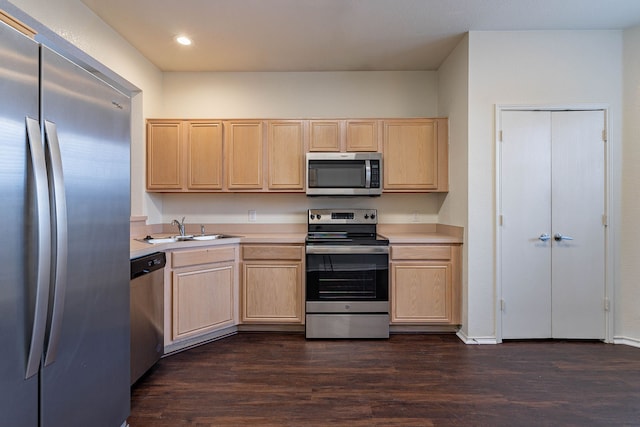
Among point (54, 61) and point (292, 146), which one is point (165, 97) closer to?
point (292, 146)

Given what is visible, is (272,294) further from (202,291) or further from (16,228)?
(16,228)

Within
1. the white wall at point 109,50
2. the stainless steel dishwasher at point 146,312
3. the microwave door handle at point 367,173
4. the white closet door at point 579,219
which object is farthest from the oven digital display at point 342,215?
the white wall at point 109,50

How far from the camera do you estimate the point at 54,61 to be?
3.92 ft

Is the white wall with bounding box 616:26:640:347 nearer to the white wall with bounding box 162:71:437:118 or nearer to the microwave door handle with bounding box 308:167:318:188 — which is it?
the white wall with bounding box 162:71:437:118

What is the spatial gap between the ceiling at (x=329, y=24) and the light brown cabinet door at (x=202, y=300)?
2.10m

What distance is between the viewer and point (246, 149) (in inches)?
136

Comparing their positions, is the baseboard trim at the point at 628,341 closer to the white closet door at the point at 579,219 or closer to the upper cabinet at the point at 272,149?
the white closet door at the point at 579,219

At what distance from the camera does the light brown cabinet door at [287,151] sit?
3457mm

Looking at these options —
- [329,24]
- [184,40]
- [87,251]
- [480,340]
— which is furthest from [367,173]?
[87,251]

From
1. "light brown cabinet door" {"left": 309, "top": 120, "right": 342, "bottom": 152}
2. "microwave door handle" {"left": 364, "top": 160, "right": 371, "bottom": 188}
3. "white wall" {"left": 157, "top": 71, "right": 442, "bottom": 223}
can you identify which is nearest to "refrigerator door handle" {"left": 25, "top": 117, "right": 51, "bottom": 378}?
"light brown cabinet door" {"left": 309, "top": 120, "right": 342, "bottom": 152}

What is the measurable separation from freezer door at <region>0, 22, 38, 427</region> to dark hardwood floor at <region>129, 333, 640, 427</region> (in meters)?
0.99

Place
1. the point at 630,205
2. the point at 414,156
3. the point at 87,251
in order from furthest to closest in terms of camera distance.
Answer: the point at 414,156
the point at 630,205
the point at 87,251

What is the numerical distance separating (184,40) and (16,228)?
260 centimetres

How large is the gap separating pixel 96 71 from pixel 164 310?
212cm
